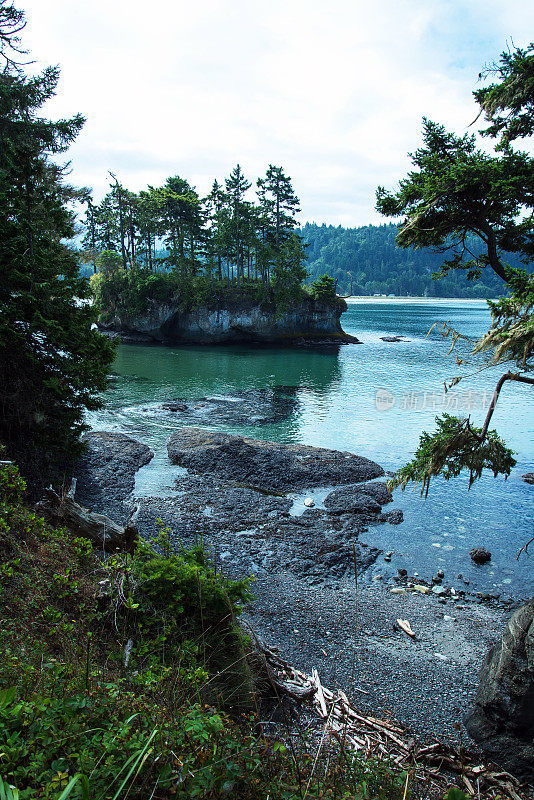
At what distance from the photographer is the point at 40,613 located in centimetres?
571

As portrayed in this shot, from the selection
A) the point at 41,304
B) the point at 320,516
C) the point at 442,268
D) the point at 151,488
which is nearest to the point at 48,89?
the point at 41,304

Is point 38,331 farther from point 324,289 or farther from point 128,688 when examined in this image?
point 324,289

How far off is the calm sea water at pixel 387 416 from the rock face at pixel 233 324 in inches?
177

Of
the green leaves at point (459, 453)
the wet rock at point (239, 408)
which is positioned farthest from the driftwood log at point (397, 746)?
the wet rock at point (239, 408)

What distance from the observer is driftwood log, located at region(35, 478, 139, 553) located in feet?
30.4

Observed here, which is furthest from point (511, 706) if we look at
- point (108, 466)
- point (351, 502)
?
point (108, 466)

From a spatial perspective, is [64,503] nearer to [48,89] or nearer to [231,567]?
[231,567]

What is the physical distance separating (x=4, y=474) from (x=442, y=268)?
37.0ft

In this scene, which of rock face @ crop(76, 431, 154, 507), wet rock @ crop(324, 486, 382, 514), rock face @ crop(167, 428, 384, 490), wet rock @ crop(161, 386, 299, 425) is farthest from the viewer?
wet rock @ crop(161, 386, 299, 425)

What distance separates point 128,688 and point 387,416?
28.5 metres

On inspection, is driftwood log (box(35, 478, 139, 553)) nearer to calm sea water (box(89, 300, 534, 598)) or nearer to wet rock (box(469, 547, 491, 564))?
calm sea water (box(89, 300, 534, 598))

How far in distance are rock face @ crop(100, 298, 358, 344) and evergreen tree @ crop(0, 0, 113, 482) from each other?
164 feet

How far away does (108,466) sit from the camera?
2061 cm

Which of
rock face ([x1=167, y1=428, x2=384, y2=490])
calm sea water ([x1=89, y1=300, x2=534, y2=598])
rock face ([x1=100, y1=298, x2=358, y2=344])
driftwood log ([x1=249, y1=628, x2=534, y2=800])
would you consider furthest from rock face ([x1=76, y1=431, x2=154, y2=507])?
rock face ([x1=100, y1=298, x2=358, y2=344])
